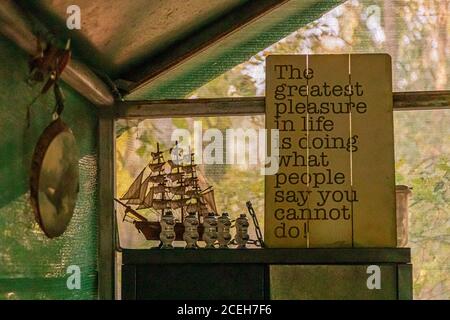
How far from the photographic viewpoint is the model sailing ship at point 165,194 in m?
3.72

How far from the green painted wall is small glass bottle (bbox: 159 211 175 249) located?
337 millimetres

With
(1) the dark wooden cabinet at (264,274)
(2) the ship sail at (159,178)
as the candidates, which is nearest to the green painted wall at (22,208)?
(1) the dark wooden cabinet at (264,274)

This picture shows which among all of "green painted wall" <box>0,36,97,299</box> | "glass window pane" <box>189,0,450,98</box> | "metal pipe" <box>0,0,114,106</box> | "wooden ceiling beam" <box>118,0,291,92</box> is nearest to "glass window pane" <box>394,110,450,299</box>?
"glass window pane" <box>189,0,450,98</box>

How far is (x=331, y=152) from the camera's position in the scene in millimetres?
3516

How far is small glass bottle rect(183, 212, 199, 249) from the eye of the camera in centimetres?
342

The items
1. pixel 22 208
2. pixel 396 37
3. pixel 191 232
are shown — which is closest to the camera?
pixel 22 208

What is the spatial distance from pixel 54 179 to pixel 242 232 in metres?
0.80

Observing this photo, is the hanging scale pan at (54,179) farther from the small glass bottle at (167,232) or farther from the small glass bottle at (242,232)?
the small glass bottle at (242,232)

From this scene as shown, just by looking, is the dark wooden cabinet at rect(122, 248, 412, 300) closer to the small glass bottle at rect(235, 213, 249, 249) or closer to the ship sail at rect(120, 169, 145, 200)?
the small glass bottle at rect(235, 213, 249, 249)

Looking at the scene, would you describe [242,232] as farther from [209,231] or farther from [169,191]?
[169,191]

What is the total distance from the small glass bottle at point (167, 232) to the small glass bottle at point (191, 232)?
0.16 feet

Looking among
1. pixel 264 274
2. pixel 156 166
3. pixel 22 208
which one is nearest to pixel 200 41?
pixel 156 166
